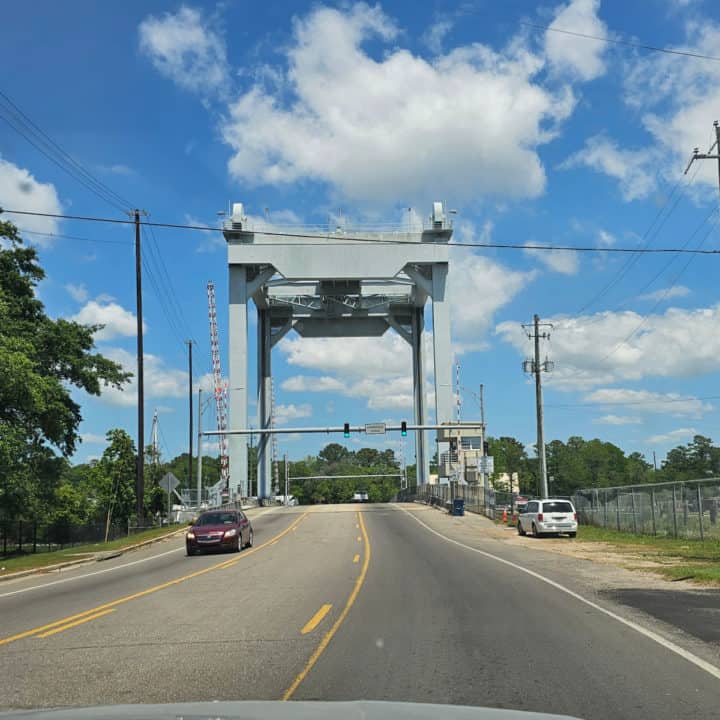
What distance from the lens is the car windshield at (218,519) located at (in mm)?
28219

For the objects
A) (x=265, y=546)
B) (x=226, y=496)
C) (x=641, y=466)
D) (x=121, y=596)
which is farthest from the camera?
(x=641, y=466)

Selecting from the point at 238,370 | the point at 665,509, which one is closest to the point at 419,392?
the point at 238,370

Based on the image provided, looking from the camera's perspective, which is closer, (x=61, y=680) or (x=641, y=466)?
(x=61, y=680)

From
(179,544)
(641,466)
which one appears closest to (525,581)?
(179,544)

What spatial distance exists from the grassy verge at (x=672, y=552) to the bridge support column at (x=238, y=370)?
3423 centimetres

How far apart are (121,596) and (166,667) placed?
25.6 feet

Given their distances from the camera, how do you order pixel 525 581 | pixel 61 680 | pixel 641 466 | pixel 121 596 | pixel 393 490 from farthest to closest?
pixel 393 490, pixel 641 466, pixel 525 581, pixel 121 596, pixel 61 680

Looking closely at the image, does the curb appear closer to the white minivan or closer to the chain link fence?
the white minivan

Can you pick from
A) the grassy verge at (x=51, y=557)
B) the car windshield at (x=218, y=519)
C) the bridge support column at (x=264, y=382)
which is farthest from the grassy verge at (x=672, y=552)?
the bridge support column at (x=264, y=382)

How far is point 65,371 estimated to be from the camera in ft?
115

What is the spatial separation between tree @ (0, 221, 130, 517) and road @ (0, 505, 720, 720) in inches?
450

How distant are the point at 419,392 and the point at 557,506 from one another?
45182 mm

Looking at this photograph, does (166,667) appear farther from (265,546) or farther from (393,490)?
(393,490)

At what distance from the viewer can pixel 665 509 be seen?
3111 centimetres
